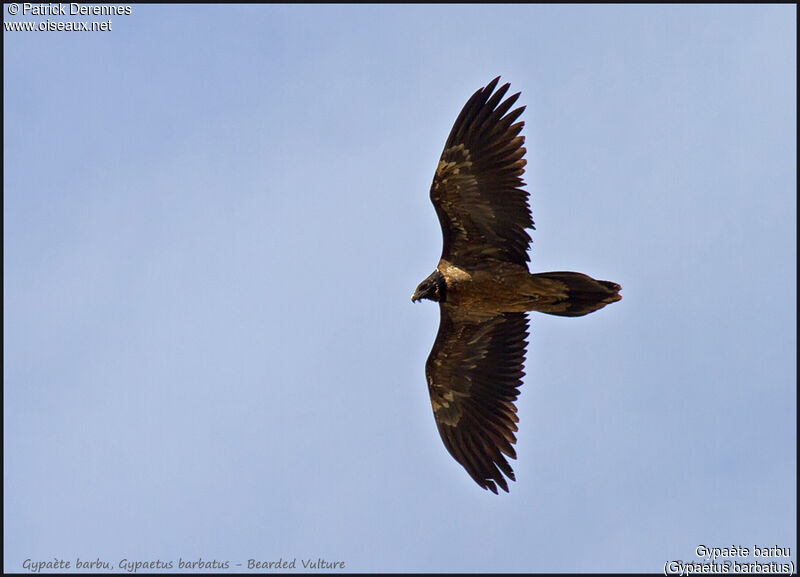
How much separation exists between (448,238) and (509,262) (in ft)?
3.72

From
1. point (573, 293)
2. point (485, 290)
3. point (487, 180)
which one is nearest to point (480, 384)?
point (485, 290)

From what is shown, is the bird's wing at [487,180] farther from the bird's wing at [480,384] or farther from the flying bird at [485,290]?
the bird's wing at [480,384]

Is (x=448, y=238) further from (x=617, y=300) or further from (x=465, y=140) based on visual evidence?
(x=617, y=300)

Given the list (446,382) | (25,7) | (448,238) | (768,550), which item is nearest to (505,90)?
(448,238)

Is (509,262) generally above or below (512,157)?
below

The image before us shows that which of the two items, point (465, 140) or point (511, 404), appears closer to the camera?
point (465, 140)

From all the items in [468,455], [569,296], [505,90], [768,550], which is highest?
[505,90]

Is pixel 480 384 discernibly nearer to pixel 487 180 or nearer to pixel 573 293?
pixel 573 293

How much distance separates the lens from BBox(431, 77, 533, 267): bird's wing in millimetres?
19172

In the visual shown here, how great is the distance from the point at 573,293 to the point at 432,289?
2.47 meters

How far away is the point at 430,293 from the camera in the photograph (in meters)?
20.3

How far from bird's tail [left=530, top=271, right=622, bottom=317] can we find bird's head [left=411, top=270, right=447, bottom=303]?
1647 mm

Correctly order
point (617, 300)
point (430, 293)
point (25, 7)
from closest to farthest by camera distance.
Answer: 1. point (617, 300)
2. point (430, 293)
3. point (25, 7)

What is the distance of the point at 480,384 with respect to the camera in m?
20.9
